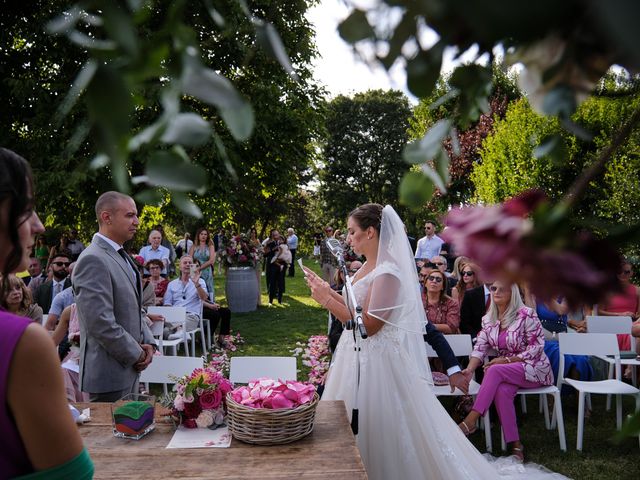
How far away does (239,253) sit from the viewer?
39.2 ft

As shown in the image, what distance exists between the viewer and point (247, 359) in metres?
4.37

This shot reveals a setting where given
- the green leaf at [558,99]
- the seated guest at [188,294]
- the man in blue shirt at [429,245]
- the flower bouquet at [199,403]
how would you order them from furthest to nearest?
the man in blue shirt at [429,245]
the seated guest at [188,294]
the flower bouquet at [199,403]
the green leaf at [558,99]

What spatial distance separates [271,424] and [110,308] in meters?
1.45

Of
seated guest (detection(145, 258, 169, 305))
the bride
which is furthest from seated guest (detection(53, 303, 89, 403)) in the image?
seated guest (detection(145, 258, 169, 305))

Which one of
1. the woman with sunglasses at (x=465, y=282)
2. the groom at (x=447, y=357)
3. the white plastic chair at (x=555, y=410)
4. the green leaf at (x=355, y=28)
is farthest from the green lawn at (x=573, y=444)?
the green leaf at (x=355, y=28)

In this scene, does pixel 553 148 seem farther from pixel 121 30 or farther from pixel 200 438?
pixel 200 438

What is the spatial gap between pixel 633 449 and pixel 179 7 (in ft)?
18.9

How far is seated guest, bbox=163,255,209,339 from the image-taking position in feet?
27.6

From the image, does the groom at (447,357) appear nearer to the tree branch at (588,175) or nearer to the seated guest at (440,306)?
the seated guest at (440,306)

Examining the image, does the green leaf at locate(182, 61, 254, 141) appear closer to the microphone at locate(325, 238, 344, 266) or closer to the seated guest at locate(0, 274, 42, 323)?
the microphone at locate(325, 238, 344, 266)

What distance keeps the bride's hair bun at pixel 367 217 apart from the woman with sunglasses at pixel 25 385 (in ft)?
9.13

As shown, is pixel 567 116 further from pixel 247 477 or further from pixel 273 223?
pixel 273 223

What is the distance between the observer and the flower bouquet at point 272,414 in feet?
8.79

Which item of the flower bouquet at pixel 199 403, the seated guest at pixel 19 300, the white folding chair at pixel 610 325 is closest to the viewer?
the flower bouquet at pixel 199 403
